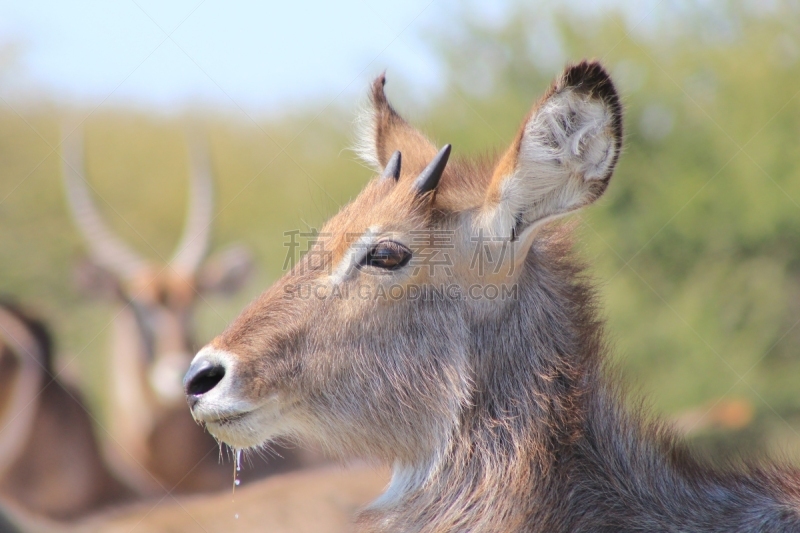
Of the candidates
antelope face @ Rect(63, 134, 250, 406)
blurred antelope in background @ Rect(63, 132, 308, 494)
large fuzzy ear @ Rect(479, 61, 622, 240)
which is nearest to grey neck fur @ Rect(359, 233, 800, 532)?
large fuzzy ear @ Rect(479, 61, 622, 240)

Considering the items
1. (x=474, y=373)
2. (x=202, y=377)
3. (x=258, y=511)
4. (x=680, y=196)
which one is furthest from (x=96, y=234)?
(x=474, y=373)

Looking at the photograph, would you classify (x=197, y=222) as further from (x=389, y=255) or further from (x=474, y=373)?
(x=474, y=373)

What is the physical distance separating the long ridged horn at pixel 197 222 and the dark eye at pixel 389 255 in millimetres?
9787

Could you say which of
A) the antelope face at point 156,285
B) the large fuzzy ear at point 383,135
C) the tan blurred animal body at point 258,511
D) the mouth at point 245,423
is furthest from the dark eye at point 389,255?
the antelope face at point 156,285

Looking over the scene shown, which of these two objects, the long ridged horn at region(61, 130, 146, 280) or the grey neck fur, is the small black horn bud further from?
the long ridged horn at region(61, 130, 146, 280)

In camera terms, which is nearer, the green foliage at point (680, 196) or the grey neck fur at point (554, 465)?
the grey neck fur at point (554, 465)

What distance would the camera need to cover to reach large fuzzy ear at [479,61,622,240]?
4172 millimetres

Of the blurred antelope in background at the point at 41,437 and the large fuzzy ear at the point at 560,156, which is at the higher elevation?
the large fuzzy ear at the point at 560,156

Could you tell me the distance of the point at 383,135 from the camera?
18.4ft

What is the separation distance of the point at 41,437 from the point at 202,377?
689 cm

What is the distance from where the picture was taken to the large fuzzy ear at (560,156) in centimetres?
417

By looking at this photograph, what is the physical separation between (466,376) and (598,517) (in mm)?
883

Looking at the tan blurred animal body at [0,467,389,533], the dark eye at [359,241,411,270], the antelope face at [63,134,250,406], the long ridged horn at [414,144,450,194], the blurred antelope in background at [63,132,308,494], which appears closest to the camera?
the dark eye at [359,241,411,270]

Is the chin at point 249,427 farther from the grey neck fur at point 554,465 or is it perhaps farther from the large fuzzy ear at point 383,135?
the large fuzzy ear at point 383,135
